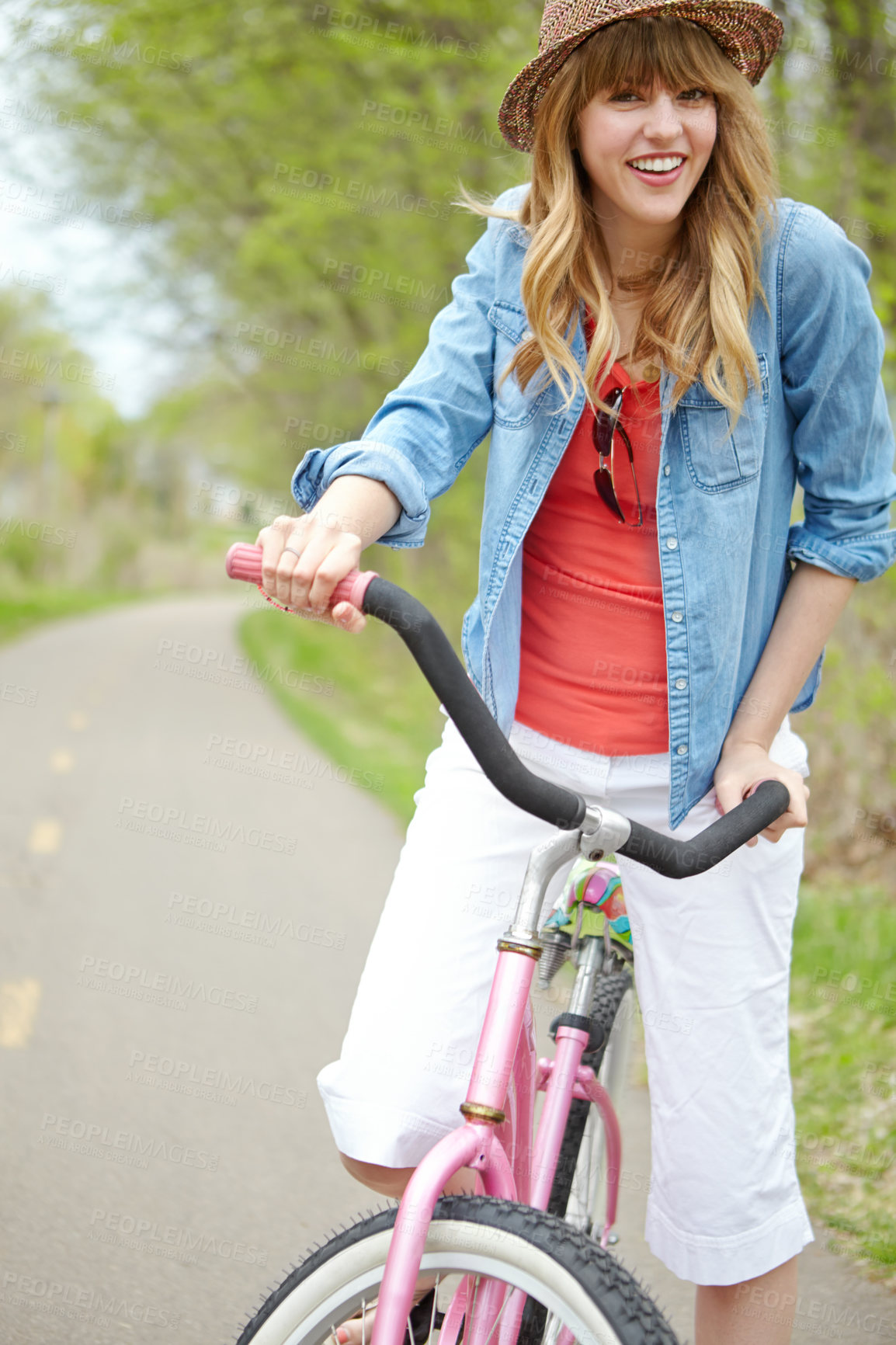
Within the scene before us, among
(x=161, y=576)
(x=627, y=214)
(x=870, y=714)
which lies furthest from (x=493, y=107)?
(x=161, y=576)

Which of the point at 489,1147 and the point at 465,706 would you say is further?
the point at 489,1147

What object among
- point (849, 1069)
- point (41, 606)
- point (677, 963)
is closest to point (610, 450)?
point (677, 963)

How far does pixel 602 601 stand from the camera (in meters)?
2.00

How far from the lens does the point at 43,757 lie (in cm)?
972

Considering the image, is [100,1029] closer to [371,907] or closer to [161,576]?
[371,907]

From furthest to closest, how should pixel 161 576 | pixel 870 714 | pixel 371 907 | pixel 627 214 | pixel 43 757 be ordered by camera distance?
1. pixel 161 576
2. pixel 43 757
3. pixel 371 907
4. pixel 870 714
5. pixel 627 214

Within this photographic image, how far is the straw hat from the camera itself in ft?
5.90

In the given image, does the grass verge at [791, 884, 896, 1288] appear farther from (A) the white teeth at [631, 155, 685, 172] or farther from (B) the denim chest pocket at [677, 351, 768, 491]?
(A) the white teeth at [631, 155, 685, 172]

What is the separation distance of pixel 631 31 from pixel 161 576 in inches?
1682

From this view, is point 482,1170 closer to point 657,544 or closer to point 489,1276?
point 489,1276

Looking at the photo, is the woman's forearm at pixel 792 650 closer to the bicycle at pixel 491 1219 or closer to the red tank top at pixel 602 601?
the red tank top at pixel 602 601

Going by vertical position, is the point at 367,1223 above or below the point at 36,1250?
above

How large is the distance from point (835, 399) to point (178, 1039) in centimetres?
342

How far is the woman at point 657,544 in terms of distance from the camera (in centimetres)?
184
